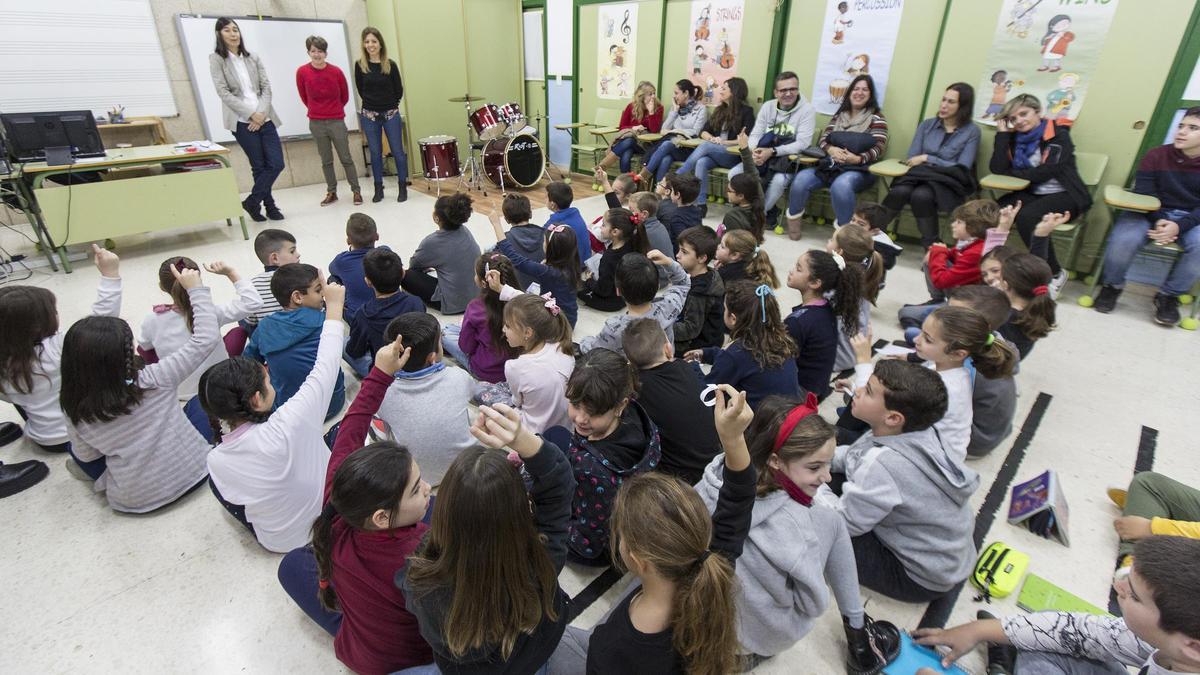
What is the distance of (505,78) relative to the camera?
764cm

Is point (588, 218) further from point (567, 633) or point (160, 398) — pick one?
point (567, 633)

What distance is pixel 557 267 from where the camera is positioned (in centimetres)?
309

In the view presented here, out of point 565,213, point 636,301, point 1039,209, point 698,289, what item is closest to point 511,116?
point 565,213

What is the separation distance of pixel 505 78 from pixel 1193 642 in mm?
8120

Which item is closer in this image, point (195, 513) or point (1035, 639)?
point (1035, 639)

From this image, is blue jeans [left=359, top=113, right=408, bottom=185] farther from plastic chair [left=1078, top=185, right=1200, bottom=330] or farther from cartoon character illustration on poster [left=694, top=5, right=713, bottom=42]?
plastic chair [left=1078, top=185, right=1200, bottom=330]

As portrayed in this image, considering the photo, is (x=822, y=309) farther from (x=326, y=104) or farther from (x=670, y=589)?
(x=326, y=104)

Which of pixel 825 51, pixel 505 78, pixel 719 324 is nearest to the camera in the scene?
pixel 719 324

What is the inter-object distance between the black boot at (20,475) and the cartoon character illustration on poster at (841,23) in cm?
578

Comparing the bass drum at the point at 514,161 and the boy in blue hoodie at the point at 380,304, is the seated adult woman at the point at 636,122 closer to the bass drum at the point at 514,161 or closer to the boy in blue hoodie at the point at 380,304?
the bass drum at the point at 514,161

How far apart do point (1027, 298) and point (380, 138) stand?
227 inches

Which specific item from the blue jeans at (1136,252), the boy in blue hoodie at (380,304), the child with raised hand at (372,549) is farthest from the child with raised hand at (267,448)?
the blue jeans at (1136,252)

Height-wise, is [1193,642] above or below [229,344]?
above

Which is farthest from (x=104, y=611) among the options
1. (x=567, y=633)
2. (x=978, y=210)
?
(x=978, y=210)
